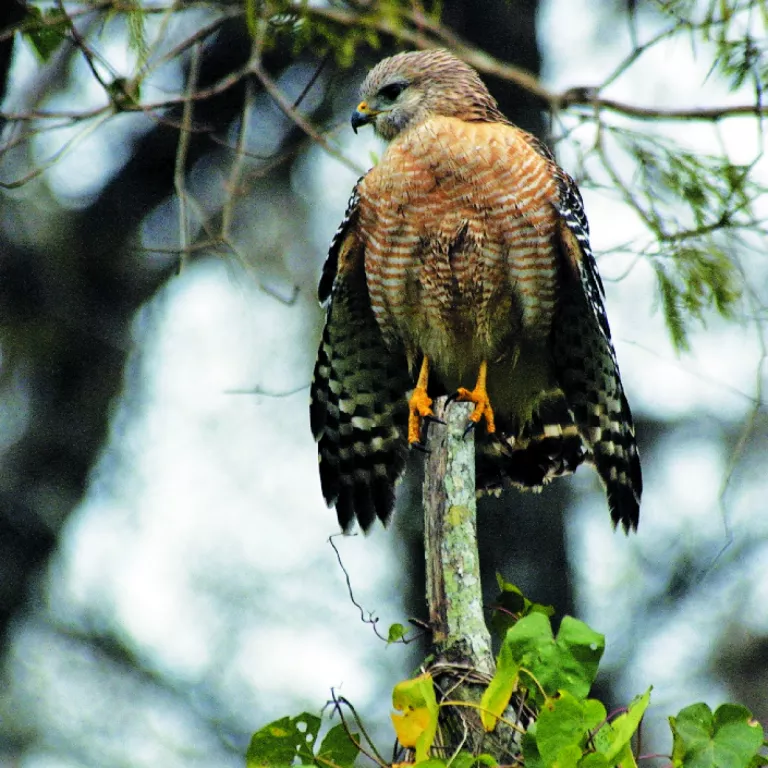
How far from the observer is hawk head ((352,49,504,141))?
500 centimetres

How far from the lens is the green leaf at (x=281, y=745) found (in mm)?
2643

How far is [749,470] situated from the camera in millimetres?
7945

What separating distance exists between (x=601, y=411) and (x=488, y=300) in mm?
642

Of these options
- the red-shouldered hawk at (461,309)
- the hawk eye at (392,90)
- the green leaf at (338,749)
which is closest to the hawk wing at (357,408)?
the red-shouldered hawk at (461,309)

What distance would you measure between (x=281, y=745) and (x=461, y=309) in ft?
7.58

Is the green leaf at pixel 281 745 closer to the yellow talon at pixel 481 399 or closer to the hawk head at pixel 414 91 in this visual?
the yellow talon at pixel 481 399

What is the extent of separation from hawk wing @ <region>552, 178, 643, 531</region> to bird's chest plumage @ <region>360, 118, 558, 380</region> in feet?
0.25

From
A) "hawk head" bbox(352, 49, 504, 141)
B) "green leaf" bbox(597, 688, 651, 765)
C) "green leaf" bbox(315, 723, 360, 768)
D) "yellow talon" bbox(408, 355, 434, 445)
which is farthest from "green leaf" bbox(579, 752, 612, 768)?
"hawk head" bbox(352, 49, 504, 141)

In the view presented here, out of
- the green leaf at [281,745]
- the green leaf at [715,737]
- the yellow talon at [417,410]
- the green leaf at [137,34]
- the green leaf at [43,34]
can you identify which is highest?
the green leaf at [137,34]

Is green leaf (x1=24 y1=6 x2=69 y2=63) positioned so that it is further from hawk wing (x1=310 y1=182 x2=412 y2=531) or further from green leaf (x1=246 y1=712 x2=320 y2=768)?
green leaf (x1=246 y1=712 x2=320 y2=768)

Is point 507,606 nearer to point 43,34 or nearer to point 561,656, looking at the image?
point 561,656

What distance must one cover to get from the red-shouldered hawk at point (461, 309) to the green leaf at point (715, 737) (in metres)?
1.80

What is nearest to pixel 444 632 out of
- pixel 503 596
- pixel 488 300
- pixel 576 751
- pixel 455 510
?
pixel 503 596

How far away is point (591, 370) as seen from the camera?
4.70 meters
